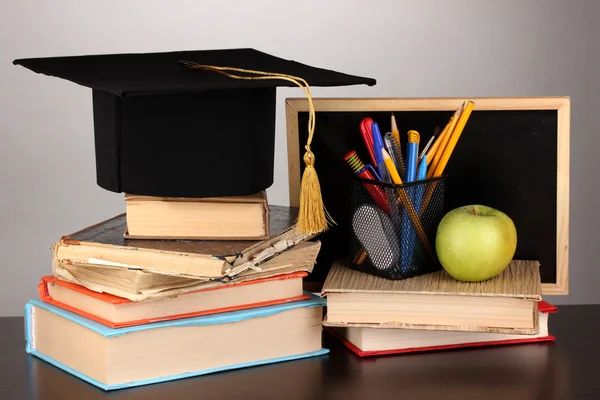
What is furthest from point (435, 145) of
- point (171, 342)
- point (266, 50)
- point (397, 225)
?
point (266, 50)

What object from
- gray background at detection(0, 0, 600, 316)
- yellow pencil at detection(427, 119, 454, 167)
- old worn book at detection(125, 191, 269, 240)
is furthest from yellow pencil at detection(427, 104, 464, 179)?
gray background at detection(0, 0, 600, 316)

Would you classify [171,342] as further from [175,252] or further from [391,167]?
[391,167]

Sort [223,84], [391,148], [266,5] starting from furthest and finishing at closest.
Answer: [266,5]
[391,148]
[223,84]

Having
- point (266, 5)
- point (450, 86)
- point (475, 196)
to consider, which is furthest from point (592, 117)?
point (475, 196)

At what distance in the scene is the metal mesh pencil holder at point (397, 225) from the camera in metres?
1.24

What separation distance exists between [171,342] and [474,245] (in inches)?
15.7

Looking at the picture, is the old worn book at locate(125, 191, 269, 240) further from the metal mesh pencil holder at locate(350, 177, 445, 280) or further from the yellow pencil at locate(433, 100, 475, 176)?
the yellow pencil at locate(433, 100, 475, 176)

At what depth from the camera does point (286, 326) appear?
1.21m

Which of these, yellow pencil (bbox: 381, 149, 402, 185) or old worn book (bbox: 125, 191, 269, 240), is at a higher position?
yellow pencil (bbox: 381, 149, 402, 185)

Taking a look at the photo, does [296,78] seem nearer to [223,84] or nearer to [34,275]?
[223,84]

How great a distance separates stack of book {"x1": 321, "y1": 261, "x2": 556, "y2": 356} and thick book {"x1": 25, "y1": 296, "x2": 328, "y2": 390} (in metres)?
0.05

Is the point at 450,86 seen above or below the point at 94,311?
above

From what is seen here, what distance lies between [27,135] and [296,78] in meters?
1.37

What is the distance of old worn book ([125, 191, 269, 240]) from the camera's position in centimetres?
123
